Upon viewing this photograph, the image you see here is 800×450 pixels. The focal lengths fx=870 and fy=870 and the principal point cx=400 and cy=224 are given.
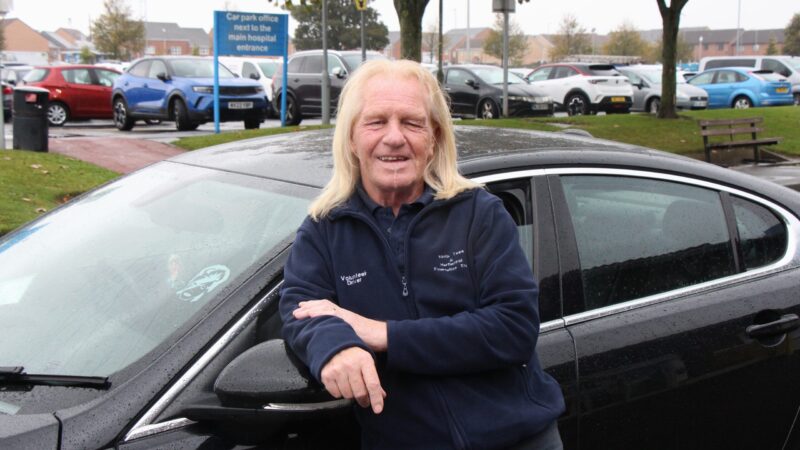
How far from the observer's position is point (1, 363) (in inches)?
86.8

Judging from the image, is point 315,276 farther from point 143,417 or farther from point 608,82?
point 608,82

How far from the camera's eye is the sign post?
18.2 metres

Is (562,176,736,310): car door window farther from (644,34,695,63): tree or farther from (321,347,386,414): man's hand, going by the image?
(644,34,695,63): tree

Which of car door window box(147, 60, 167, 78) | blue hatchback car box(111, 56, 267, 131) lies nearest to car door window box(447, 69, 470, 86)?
blue hatchback car box(111, 56, 267, 131)

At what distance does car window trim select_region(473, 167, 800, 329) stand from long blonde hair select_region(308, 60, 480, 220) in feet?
1.37

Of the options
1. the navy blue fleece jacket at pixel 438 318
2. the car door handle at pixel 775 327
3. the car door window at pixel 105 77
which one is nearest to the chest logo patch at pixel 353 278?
the navy blue fleece jacket at pixel 438 318

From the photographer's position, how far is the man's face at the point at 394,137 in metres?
2.09

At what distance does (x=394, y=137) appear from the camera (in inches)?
81.7

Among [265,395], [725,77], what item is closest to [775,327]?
[265,395]

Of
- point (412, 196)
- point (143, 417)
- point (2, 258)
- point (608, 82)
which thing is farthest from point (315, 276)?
point (608, 82)

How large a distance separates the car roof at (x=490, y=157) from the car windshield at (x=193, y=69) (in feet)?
58.0

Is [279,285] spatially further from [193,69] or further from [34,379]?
[193,69]

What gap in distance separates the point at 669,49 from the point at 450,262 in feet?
60.7

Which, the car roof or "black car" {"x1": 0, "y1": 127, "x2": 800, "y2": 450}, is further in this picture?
the car roof
